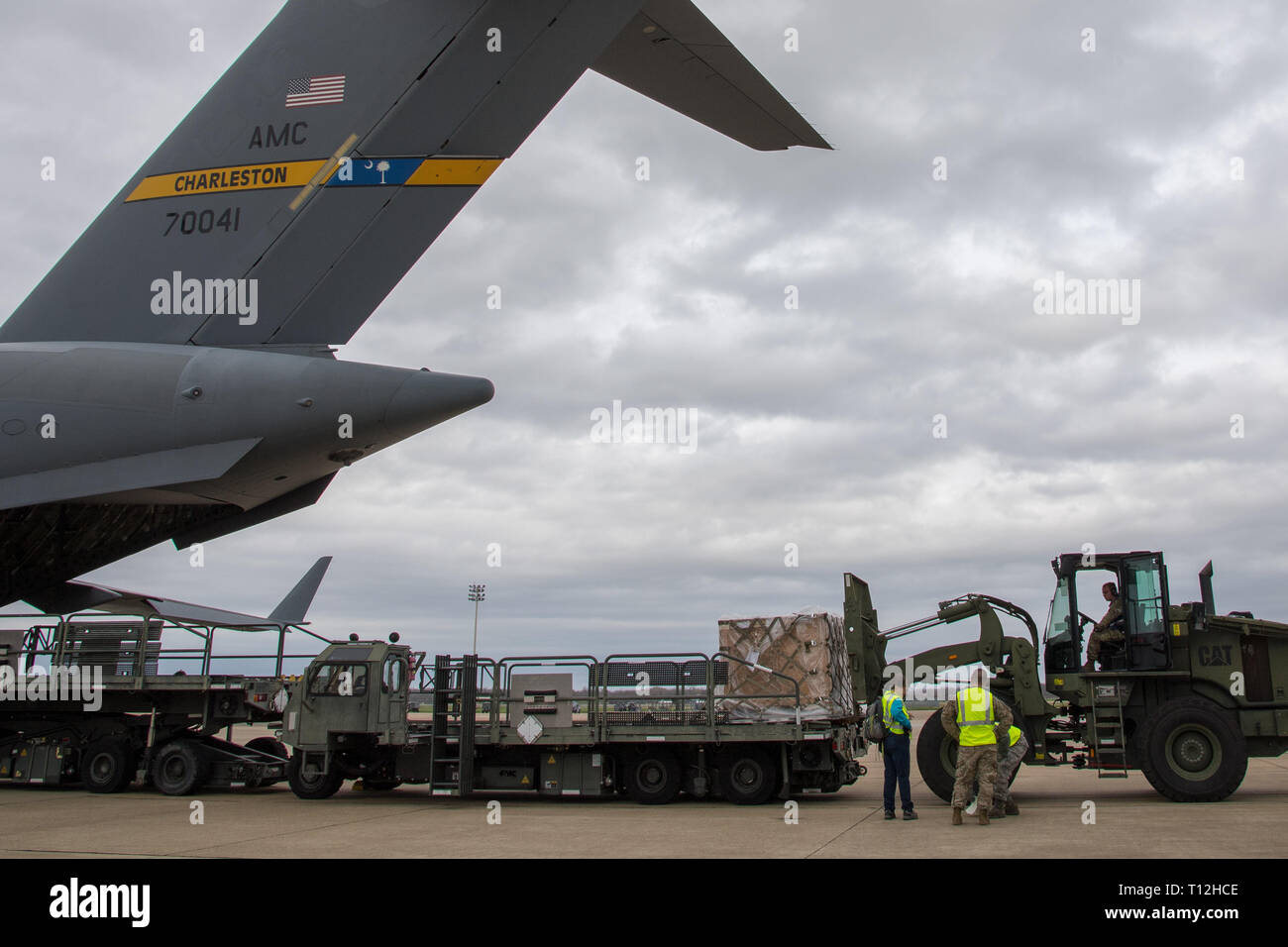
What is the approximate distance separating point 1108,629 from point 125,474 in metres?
10.8

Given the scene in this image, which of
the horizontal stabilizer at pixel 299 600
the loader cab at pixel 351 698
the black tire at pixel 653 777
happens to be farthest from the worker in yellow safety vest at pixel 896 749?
the horizontal stabilizer at pixel 299 600

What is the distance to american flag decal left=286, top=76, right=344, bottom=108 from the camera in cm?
765

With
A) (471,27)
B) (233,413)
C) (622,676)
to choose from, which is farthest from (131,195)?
(622,676)

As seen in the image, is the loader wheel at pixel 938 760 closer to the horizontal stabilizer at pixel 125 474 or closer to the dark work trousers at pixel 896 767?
the dark work trousers at pixel 896 767

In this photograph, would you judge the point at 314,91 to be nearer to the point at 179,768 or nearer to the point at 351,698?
the point at 351,698

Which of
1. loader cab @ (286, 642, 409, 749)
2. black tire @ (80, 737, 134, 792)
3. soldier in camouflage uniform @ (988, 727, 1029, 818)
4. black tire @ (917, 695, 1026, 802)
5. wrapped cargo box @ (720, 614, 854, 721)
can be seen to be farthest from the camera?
black tire @ (80, 737, 134, 792)

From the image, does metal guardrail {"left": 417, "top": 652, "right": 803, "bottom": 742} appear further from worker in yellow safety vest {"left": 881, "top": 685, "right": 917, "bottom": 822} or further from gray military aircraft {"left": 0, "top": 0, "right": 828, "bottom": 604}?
gray military aircraft {"left": 0, "top": 0, "right": 828, "bottom": 604}

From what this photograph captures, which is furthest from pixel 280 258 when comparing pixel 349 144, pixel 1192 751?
pixel 1192 751

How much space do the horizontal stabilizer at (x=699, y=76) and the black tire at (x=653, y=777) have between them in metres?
8.23

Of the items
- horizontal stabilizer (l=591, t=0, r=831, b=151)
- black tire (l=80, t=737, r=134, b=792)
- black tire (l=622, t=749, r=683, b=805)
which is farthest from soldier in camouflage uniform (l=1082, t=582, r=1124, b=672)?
black tire (l=80, t=737, r=134, b=792)

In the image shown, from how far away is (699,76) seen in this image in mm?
7656

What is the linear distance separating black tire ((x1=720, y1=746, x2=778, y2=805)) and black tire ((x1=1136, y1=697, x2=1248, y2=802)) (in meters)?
4.32
